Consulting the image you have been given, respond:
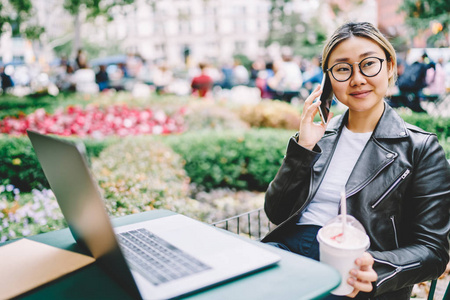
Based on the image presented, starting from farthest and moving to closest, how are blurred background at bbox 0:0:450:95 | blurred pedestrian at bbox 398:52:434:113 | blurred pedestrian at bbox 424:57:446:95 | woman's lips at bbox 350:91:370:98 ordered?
blurred background at bbox 0:0:450:95 → blurred pedestrian at bbox 424:57:446:95 → blurred pedestrian at bbox 398:52:434:113 → woman's lips at bbox 350:91:370:98

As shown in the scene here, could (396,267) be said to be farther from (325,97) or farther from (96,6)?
(96,6)

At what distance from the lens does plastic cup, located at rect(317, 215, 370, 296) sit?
1271 mm

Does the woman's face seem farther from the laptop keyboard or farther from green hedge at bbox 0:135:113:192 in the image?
green hedge at bbox 0:135:113:192

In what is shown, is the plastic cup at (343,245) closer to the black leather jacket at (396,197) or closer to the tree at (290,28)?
the black leather jacket at (396,197)

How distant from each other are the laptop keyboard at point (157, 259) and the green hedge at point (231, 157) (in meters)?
3.80

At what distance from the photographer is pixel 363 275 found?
4.46ft

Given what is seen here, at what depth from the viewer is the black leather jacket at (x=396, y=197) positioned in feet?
5.23

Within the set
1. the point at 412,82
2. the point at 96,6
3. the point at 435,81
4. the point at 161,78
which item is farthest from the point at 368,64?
the point at 161,78

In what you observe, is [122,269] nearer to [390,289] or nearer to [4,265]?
[4,265]

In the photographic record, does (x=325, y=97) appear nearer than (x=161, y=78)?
Yes

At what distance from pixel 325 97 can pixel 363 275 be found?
1007 mm

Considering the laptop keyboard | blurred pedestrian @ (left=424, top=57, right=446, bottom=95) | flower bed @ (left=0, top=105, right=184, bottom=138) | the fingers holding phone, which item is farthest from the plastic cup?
blurred pedestrian @ (left=424, top=57, right=446, bottom=95)

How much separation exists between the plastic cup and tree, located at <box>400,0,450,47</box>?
17.1 metres

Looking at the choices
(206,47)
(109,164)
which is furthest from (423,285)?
(206,47)
